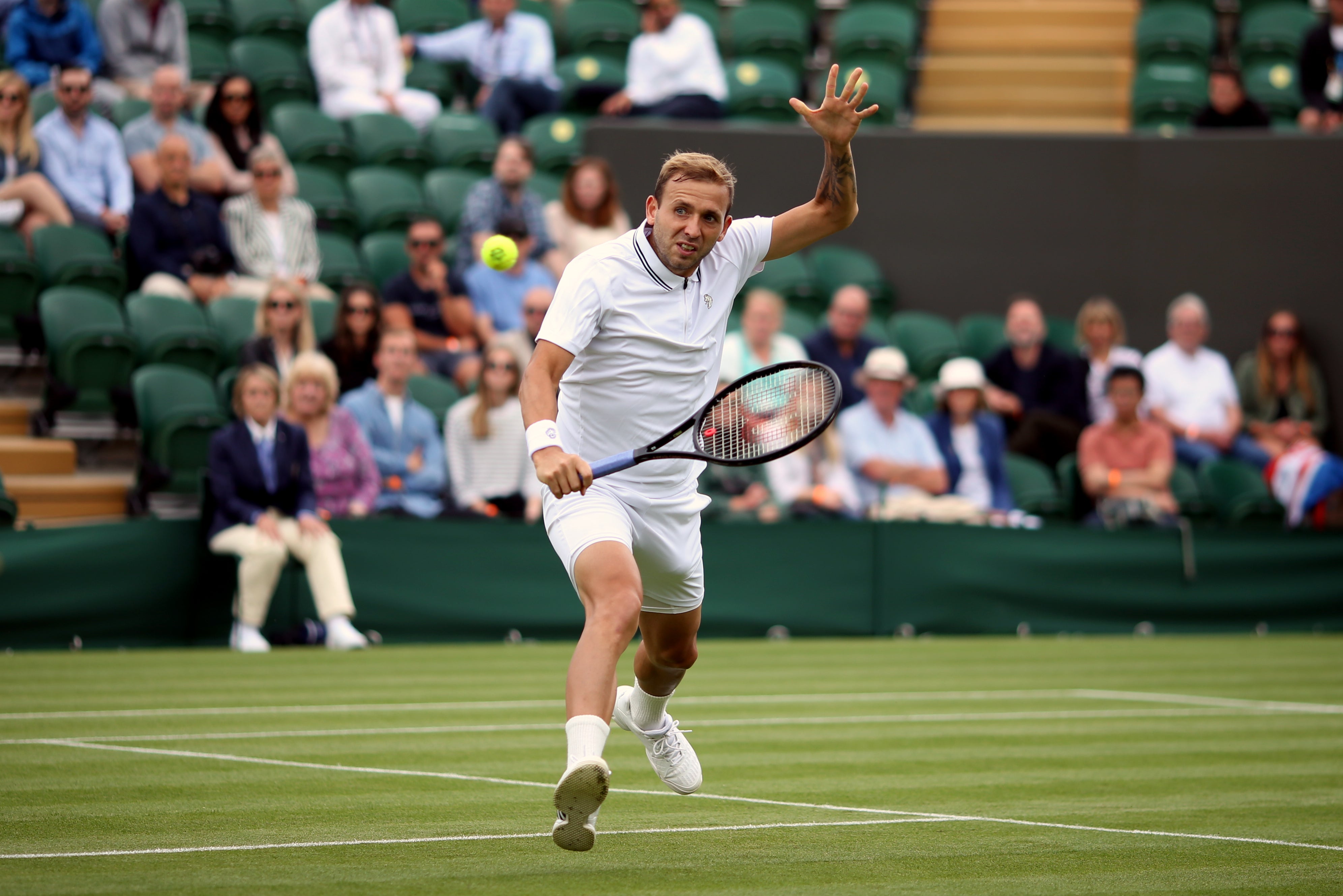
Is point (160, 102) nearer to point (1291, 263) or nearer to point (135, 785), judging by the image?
point (135, 785)

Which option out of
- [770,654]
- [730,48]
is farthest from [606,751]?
[730,48]

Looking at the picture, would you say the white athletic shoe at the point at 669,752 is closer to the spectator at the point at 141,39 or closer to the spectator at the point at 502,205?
the spectator at the point at 502,205


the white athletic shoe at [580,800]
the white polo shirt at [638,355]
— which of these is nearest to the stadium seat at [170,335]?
the white polo shirt at [638,355]

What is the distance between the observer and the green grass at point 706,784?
4516 mm

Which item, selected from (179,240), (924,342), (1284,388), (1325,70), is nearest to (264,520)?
(179,240)

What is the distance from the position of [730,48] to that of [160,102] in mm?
7246

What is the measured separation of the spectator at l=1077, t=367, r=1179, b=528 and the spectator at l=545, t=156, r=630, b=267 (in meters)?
4.10

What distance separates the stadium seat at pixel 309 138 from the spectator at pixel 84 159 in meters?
2.02

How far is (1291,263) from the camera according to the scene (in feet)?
53.6

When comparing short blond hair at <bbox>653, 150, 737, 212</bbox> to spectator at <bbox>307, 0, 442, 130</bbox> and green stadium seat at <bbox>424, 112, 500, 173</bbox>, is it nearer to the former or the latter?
green stadium seat at <bbox>424, 112, 500, 173</bbox>

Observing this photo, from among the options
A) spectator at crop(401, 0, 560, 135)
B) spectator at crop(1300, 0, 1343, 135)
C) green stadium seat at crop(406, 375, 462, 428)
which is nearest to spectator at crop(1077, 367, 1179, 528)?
spectator at crop(1300, 0, 1343, 135)

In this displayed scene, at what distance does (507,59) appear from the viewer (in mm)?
16609

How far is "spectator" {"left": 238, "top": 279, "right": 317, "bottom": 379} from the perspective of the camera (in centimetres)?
1212

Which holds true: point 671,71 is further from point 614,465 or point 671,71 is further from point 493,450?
point 614,465
